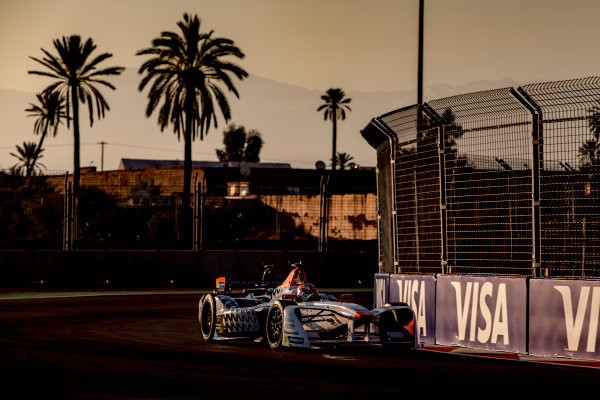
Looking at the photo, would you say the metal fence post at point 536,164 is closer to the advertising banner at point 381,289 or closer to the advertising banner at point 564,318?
the advertising banner at point 564,318

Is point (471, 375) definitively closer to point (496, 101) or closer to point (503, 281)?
point (503, 281)

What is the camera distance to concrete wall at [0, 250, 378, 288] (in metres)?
28.6

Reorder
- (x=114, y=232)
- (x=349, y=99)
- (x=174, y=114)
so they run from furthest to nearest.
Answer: (x=349, y=99), (x=174, y=114), (x=114, y=232)

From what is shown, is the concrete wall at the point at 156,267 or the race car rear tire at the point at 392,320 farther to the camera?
the concrete wall at the point at 156,267

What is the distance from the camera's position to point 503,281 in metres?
12.4

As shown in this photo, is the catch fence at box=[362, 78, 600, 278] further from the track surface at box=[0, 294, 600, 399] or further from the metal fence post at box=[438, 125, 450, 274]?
the track surface at box=[0, 294, 600, 399]

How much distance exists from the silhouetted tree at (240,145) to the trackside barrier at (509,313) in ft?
406

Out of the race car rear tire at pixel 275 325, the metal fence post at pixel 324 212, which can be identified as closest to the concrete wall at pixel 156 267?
Result: the metal fence post at pixel 324 212

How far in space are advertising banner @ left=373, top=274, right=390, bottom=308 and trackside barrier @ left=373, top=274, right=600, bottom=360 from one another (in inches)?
24.5

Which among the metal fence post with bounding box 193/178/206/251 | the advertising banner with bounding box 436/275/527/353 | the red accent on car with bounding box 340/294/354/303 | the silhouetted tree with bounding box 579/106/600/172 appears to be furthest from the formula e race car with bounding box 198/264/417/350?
the metal fence post with bounding box 193/178/206/251

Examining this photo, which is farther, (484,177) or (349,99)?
(349,99)

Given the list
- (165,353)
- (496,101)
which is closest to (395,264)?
(496,101)

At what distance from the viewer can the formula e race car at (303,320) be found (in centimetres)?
1165

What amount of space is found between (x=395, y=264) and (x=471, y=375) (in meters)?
5.15
